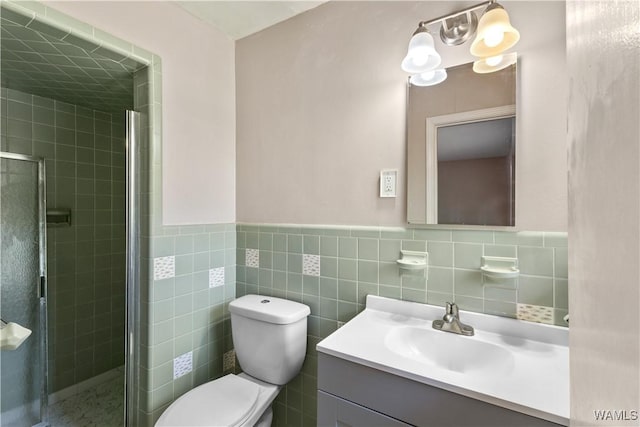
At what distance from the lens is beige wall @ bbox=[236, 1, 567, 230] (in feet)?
3.21

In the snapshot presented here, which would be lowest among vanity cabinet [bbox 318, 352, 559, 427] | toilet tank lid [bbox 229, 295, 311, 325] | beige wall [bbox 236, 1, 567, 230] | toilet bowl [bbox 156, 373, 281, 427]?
toilet bowl [bbox 156, 373, 281, 427]

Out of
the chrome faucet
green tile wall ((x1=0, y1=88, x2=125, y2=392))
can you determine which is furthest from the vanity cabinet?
green tile wall ((x1=0, y1=88, x2=125, y2=392))

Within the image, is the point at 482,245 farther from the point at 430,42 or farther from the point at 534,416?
the point at 430,42

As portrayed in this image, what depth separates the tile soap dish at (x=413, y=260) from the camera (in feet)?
3.78

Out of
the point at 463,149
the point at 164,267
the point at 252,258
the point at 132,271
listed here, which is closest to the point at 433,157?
the point at 463,149

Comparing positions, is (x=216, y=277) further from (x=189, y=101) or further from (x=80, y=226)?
(x=80, y=226)

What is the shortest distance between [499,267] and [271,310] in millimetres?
1010

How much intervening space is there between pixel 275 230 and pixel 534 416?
1.27 m

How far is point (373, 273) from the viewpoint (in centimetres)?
130

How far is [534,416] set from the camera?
25.6 inches

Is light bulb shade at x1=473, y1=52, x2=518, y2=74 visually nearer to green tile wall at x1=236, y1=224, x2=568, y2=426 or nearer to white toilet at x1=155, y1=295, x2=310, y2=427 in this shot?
green tile wall at x1=236, y1=224, x2=568, y2=426

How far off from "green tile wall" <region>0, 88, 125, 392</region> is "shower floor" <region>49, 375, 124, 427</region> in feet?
0.40

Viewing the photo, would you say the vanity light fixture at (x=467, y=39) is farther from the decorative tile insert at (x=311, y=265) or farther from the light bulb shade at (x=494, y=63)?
the decorative tile insert at (x=311, y=265)

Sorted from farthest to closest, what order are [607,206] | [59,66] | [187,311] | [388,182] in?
1. [187,311]
2. [59,66]
3. [388,182]
4. [607,206]
